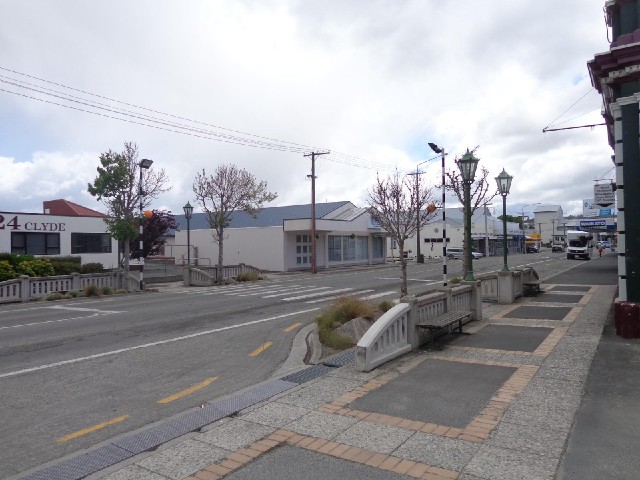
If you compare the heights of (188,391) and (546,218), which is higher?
(546,218)

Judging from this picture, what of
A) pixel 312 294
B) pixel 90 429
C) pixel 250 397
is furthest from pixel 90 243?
pixel 250 397

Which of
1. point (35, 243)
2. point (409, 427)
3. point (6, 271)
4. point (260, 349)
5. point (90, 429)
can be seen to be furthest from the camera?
point (35, 243)

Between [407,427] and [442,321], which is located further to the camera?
[442,321]

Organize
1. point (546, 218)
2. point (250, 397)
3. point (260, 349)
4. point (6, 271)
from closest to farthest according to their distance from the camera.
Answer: point (250, 397), point (260, 349), point (6, 271), point (546, 218)

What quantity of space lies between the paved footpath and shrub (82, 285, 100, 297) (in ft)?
55.0

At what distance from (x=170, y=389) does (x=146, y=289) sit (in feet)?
61.7

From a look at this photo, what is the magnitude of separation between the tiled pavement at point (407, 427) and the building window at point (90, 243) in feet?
102

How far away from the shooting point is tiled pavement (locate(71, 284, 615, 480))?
4.11 m

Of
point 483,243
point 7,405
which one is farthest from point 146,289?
point 483,243

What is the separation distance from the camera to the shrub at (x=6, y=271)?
71.9ft

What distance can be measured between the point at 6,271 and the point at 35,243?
1004cm

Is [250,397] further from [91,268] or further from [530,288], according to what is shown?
[91,268]

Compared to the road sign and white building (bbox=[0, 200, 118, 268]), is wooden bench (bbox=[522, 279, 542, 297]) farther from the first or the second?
white building (bbox=[0, 200, 118, 268])

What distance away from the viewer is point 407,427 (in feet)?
16.2
